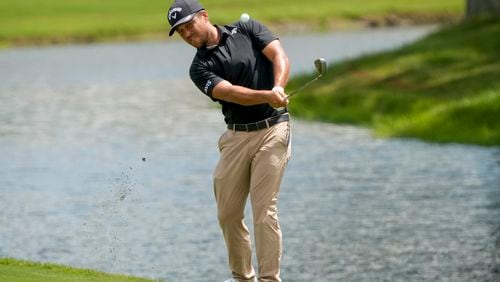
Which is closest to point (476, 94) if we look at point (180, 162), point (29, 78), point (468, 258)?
point (180, 162)

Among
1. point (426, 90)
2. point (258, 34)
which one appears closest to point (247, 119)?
point (258, 34)

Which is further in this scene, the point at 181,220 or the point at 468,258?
the point at 181,220

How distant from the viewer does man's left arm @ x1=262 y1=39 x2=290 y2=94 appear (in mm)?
12180

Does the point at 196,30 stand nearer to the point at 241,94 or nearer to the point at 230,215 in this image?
the point at 241,94

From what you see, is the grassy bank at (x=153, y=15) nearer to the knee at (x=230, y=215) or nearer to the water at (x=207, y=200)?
the water at (x=207, y=200)

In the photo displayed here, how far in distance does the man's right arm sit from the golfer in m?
0.01

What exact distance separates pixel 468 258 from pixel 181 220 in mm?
5261

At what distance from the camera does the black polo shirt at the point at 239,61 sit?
40.6 feet

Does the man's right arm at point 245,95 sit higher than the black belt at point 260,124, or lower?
higher

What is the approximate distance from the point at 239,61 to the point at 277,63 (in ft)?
0.99

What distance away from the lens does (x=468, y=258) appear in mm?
16734

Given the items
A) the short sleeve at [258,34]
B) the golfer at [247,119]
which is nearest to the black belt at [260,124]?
the golfer at [247,119]

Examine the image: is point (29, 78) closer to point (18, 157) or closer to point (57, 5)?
point (18, 157)

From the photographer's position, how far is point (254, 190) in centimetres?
1251
